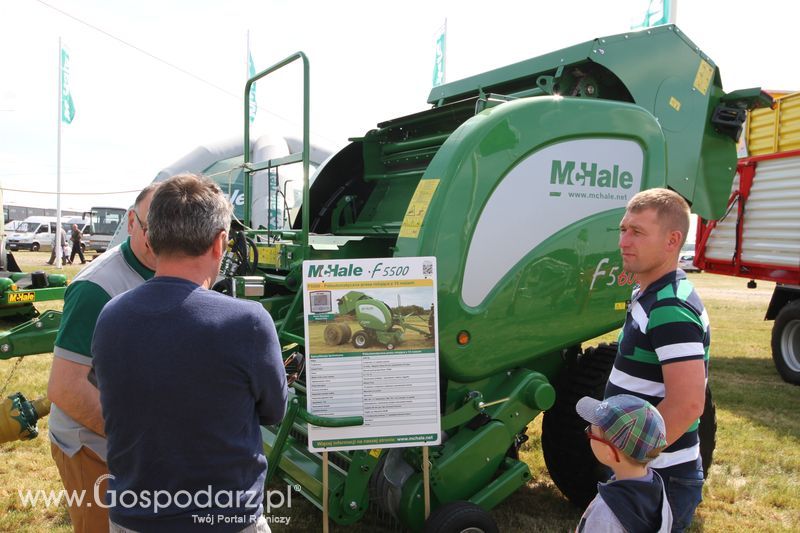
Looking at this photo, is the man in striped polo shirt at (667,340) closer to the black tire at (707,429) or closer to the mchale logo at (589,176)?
the mchale logo at (589,176)

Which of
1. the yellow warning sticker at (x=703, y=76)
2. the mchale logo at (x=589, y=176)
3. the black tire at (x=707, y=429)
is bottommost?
the black tire at (x=707, y=429)

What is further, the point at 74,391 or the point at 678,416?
the point at 74,391

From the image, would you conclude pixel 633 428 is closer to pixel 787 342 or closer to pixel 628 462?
pixel 628 462

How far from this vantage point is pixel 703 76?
3.75m

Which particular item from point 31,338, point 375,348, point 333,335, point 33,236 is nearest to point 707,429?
point 375,348

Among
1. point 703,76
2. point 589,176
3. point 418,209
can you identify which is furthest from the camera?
point 703,76

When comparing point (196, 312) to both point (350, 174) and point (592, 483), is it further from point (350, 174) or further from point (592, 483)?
point (350, 174)

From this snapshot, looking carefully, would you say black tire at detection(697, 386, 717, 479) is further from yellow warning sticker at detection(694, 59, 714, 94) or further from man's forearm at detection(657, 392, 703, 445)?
yellow warning sticker at detection(694, 59, 714, 94)

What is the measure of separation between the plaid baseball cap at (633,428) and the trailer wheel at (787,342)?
6682 mm

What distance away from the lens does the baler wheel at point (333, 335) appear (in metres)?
2.51

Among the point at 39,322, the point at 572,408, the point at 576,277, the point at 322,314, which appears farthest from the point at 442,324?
the point at 39,322

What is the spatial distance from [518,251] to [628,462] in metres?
1.36

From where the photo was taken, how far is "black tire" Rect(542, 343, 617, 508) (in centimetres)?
316

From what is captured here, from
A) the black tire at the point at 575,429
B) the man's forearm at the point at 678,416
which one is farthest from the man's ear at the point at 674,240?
the black tire at the point at 575,429
